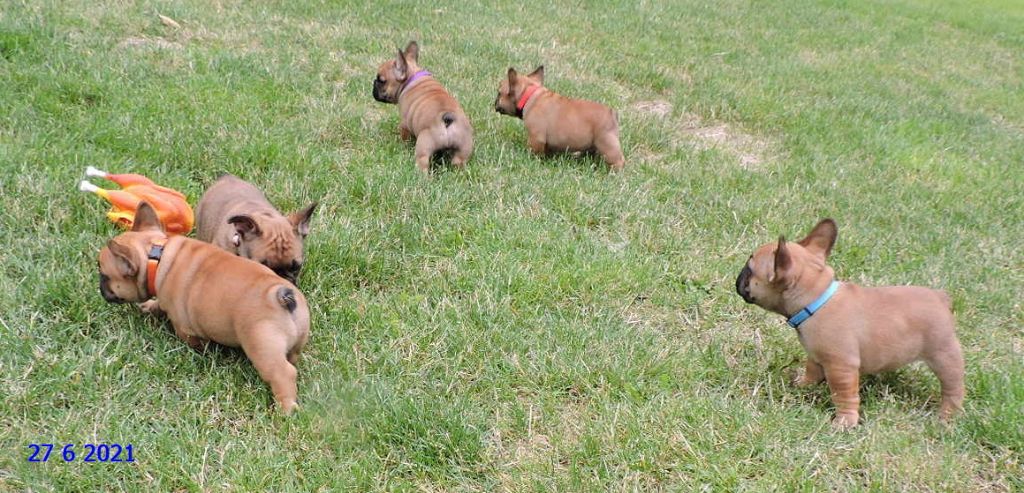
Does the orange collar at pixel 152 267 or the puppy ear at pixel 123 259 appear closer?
the puppy ear at pixel 123 259

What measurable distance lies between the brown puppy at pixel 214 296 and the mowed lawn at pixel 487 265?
175 millimetres

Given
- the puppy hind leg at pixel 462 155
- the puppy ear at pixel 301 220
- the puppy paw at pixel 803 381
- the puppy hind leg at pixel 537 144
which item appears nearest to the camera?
the puppy paw at pixel 803 381

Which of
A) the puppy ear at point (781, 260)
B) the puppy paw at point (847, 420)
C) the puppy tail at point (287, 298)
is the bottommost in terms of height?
the puppy paw at point (847, 420)

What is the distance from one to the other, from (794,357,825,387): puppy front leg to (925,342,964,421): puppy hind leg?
0.53 metres

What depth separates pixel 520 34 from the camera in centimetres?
1172

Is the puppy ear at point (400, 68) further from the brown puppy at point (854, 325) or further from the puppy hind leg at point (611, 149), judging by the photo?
the brown puppy at point (854, 325)

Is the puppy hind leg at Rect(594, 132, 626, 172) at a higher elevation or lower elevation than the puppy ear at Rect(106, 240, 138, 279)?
lower

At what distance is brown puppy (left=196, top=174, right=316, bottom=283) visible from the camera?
459 centimetres

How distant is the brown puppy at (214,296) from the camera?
3.87 m

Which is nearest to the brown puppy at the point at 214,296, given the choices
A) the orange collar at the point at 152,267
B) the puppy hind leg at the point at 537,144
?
the orange collar at the point at 152,267

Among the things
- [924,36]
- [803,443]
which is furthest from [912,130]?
[924,36]

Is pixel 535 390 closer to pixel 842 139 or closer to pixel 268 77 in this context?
pixel 268 77

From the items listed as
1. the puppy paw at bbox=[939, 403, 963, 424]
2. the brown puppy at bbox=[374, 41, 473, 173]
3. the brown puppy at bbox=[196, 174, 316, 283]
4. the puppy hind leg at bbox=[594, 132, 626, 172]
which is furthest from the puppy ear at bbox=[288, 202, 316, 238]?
the puppy paw at bbox=[939, 403, 963, 424]

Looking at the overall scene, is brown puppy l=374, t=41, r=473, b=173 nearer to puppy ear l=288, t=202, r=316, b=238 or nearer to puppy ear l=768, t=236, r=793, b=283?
puppy ear l=288, t=202, r=316, b=238
